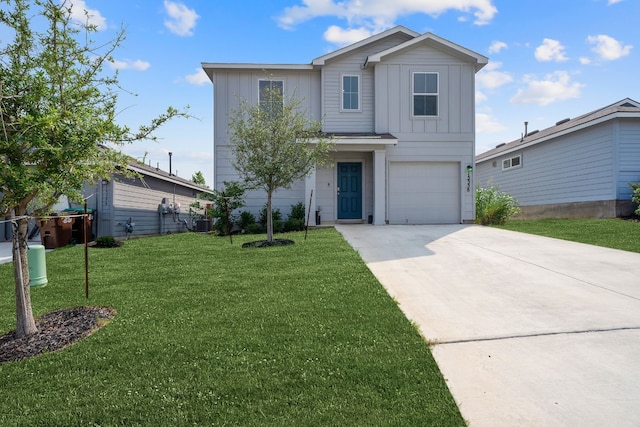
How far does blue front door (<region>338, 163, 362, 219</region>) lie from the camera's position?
43.5 ft

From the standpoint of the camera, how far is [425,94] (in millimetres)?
12859

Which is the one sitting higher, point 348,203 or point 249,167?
point 249,167

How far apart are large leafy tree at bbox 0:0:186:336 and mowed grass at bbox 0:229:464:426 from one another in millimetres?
1186

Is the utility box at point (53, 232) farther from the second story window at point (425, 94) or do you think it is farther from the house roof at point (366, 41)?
the second story window at point (425, 94)

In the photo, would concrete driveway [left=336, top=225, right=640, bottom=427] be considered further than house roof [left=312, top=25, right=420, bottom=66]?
No

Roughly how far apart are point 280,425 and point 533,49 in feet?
41.4

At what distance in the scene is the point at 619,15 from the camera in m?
10.0

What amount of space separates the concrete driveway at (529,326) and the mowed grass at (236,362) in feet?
1.04

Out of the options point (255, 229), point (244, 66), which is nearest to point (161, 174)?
point (244, 66)

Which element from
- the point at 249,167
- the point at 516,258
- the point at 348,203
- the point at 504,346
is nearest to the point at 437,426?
the point at 504,346

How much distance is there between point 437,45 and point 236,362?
12785mm

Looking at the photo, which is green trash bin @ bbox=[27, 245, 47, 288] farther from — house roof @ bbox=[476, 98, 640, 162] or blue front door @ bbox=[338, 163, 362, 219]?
house roof @ bbox=[476, 98, 640, 162]

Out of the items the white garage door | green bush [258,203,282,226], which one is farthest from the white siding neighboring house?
the white garage door

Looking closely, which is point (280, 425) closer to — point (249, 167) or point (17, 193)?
point (17, 193)
